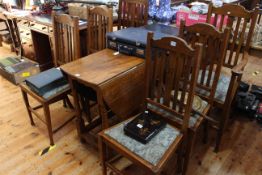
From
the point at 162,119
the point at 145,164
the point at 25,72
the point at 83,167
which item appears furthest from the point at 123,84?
the point at 25,72

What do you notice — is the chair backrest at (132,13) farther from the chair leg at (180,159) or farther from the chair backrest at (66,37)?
the chair leg at (180,159)

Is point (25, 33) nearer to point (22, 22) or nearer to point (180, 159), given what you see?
point (22, 22)

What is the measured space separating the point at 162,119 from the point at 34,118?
1.50m

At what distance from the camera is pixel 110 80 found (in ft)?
5.16

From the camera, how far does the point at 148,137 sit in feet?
4.50

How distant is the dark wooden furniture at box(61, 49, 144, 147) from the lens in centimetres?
157

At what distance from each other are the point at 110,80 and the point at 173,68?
44 cm

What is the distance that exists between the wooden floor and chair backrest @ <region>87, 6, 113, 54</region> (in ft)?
2.72

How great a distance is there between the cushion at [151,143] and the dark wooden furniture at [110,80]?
8.9 inches

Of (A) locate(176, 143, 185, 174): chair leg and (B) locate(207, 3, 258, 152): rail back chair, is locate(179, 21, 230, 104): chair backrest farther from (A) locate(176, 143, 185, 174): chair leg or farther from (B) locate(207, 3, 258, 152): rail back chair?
(A) locate(176, 143, 185, 174): chair leg

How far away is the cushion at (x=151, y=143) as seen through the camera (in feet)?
4.27

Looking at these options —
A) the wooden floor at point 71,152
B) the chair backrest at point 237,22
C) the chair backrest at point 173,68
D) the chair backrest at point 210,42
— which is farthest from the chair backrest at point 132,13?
the wooden floor at point 71,152

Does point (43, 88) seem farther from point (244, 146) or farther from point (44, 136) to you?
point (244, 146)

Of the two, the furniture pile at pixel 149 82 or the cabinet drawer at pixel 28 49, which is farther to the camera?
the cabinet drawer at pixel 28 49
